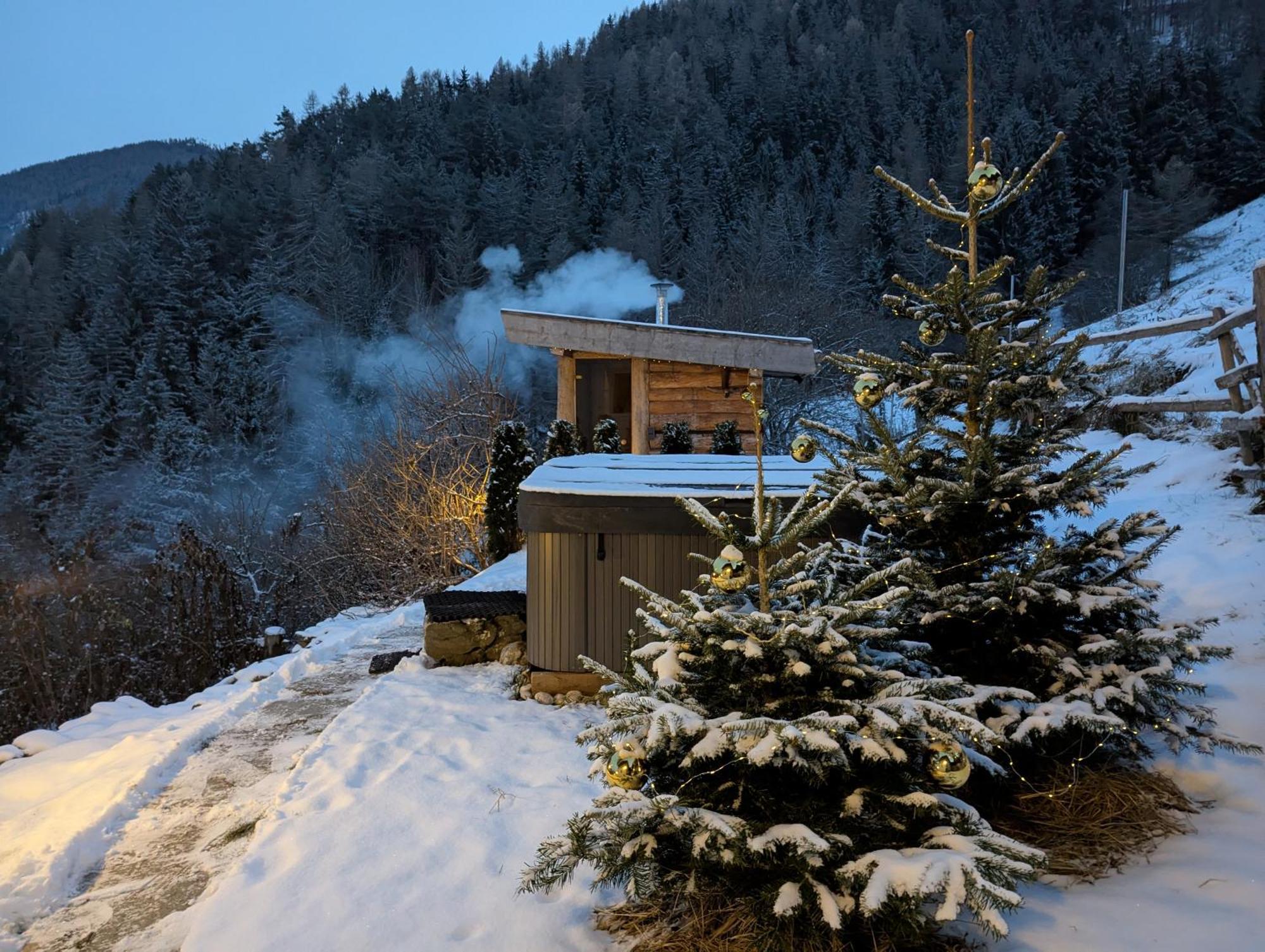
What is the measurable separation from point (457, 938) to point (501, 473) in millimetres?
8134

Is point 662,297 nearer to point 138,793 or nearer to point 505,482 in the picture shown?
point 505,482

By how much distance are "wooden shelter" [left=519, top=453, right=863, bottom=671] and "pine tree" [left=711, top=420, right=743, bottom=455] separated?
5.77 m

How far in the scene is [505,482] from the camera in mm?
10648

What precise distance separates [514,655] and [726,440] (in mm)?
5928

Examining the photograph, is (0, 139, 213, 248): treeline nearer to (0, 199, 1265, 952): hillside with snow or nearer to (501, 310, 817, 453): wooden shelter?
(501, 310, 817, 453): wooden shelter

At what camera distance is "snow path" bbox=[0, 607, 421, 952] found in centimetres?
339

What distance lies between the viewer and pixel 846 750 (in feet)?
7.66

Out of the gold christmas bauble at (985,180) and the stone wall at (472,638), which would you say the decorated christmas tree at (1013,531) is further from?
the stone wall at (472,638)

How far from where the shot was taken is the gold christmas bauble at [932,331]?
11.5 feet

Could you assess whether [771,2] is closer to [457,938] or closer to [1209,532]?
[1209,532]

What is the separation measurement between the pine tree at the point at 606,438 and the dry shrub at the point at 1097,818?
887cm

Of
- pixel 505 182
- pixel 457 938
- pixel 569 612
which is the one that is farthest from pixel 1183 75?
pixel 457 938

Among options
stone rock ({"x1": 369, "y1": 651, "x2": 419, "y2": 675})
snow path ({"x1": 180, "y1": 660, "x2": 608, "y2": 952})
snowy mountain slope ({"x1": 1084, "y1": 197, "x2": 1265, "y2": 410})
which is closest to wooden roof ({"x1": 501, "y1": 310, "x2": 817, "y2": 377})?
snowy mountain slope ({"x1": 1084, "y1": 197, "x2": 1265, "y2": 410})

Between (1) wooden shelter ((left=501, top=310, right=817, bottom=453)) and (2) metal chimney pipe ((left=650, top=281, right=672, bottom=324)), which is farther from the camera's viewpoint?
(2) metal chimney pipe ((left=650, top=281, right=672, bottom=324))
